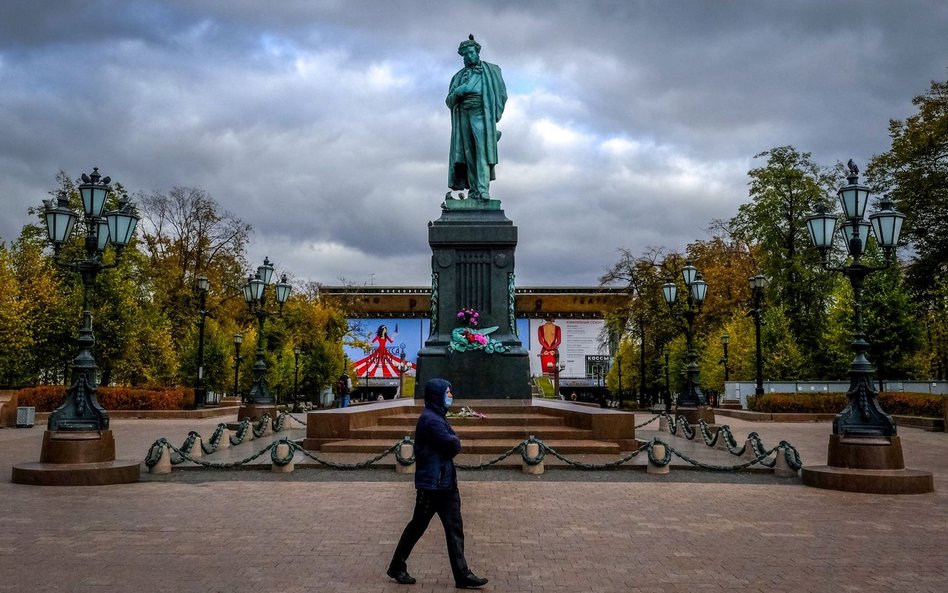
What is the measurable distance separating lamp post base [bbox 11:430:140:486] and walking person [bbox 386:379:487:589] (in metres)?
7.46

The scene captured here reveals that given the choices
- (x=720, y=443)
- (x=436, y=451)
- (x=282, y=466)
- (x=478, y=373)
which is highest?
(x=478, y=373)

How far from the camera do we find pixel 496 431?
15945 millimetres

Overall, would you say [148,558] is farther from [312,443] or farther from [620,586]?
[312,443]

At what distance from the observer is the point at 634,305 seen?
44125 millimetres

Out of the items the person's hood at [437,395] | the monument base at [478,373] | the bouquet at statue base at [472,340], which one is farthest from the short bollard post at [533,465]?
the person's hood at [437,395]

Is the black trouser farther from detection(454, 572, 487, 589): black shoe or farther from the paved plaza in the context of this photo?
the paved plaza

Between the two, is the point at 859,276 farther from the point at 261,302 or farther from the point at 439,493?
the point at 261,302

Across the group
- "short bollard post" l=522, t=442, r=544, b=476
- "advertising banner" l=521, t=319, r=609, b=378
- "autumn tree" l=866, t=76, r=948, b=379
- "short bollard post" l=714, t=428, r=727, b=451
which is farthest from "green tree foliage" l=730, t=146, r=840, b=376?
"advertising banner" l=521, t=319, r=609, b=378

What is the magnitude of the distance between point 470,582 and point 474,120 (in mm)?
16439

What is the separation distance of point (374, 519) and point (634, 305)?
36.3 meters

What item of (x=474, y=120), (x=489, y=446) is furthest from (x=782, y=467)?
(x=474, y=120)

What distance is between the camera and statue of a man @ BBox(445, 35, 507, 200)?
21078 mm

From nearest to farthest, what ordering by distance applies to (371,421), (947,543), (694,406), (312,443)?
(947,543)
(312,443)
(371,421)
(694,406)

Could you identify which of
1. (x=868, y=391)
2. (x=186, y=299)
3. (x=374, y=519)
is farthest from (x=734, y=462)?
(x=186, y=299)
